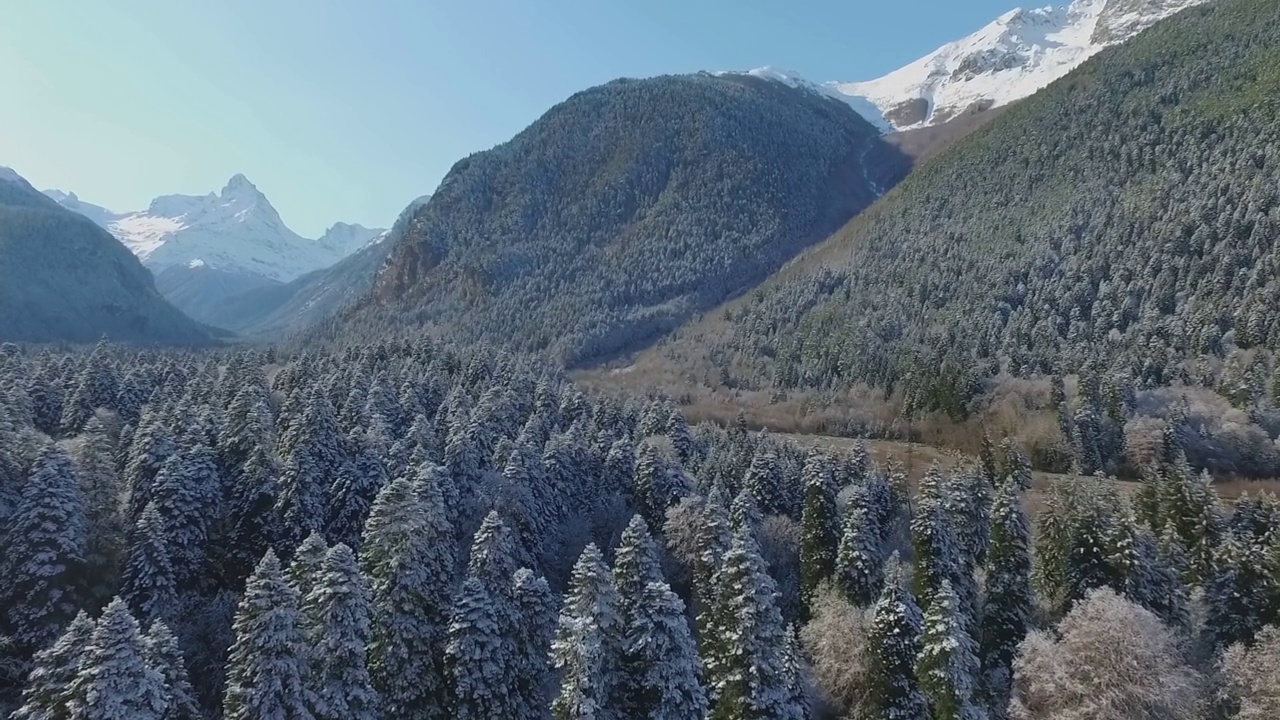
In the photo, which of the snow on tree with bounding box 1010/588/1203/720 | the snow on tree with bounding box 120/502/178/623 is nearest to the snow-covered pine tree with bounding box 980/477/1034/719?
the snow on tree with bounding box 1010/588/1203/720

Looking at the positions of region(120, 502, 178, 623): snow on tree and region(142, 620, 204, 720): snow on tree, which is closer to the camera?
region(142, 620, 204, 720): snow on tree

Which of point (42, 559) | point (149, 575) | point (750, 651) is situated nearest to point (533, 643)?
point (750, 651)

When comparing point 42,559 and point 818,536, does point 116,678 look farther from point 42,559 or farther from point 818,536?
point 818,536

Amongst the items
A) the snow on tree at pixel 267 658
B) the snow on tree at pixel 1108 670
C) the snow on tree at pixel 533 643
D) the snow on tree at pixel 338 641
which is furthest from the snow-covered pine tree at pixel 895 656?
the snow on tree at pixel 267 658

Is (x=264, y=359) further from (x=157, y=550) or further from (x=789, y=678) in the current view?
(x=789, y=678)

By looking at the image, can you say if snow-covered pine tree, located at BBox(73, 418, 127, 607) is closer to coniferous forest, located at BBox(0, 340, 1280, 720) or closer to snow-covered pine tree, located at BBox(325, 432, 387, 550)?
coniferous forest, located at BBox(0, 340, 1280, 720)

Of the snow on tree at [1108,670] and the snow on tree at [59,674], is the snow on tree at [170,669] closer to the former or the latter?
the snow on tree at [59,674]

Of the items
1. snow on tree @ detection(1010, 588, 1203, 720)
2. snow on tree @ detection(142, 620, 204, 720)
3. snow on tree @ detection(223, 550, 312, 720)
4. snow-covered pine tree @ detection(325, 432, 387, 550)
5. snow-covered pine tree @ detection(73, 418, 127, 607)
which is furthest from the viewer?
snow-covered pine tree @ detection(325, 432, 387, 550)
